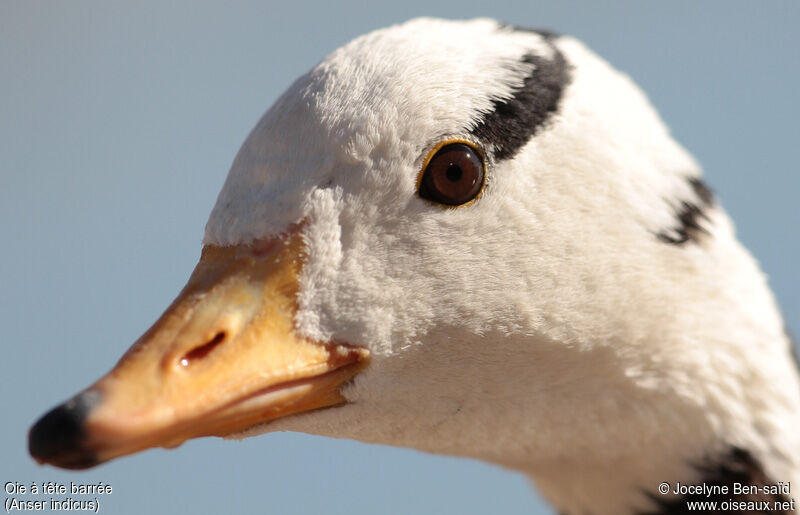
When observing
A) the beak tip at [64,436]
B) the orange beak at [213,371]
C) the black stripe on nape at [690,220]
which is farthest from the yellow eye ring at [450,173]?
the beak tip at [64,436]

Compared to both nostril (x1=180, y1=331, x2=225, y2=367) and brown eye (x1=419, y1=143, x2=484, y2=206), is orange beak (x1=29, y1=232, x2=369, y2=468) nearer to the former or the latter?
nostril (x1=180, y1=331, x2=225, y2=367)

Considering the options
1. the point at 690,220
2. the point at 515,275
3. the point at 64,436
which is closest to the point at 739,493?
the point at 690,220

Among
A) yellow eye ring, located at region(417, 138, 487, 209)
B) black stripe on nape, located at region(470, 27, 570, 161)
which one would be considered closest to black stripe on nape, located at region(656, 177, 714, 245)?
black stripe on nape, located at region(470, 27, 570, 161)

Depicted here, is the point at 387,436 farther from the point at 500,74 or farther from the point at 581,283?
the point at 500,74

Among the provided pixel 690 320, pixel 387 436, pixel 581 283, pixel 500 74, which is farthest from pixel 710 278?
pixel 387 436

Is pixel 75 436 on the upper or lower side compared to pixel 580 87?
lower

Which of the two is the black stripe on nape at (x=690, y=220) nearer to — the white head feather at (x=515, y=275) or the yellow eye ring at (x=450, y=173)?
the white head feather at (x=515, y=275)
